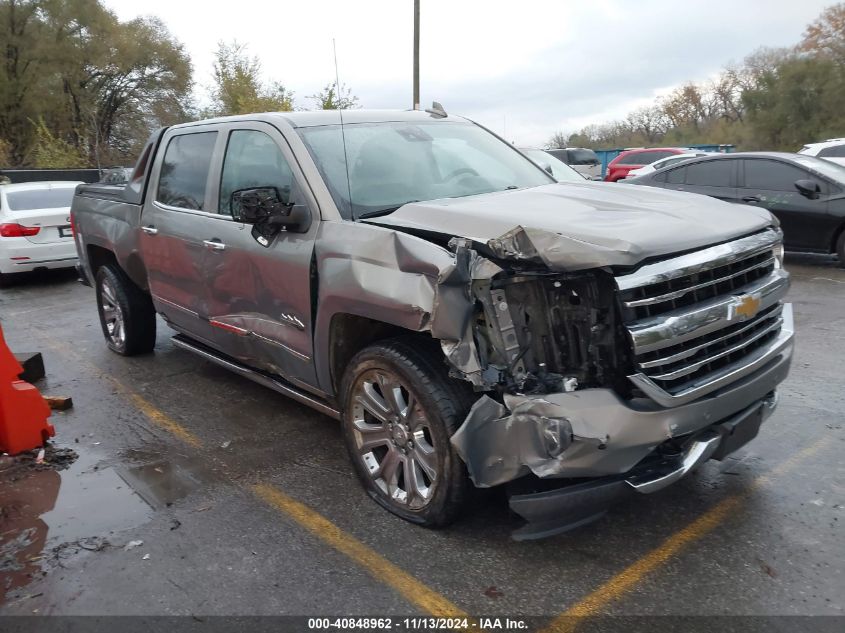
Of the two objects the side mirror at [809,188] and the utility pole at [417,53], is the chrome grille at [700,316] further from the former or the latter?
the utility pole at [417,53]

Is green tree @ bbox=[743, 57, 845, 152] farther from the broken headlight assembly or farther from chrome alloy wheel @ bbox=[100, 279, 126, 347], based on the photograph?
chrome alloy wheel @ bbox=[100, 279, 126, 347]

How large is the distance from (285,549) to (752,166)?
886 cm

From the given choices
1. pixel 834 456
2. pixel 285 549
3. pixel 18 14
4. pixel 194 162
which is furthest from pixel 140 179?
pixel 18 14

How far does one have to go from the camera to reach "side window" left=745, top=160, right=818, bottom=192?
9320 mm

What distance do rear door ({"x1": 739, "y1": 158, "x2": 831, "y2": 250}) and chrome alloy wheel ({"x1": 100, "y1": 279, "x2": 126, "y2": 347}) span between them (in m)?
7.95

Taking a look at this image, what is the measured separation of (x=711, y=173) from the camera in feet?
33.2

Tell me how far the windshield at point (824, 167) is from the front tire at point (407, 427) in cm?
819

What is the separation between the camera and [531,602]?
2.79 m

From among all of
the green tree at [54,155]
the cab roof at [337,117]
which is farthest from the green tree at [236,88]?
the cab roof at [337,117]

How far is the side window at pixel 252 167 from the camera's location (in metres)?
4.00

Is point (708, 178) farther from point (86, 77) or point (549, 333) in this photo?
point (86, 77)

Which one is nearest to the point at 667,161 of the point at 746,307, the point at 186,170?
the point at 186,170

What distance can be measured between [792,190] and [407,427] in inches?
319

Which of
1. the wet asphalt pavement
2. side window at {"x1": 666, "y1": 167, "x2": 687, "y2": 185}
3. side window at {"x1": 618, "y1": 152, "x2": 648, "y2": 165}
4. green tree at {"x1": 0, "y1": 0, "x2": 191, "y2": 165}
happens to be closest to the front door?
the wet asphalt pavement
